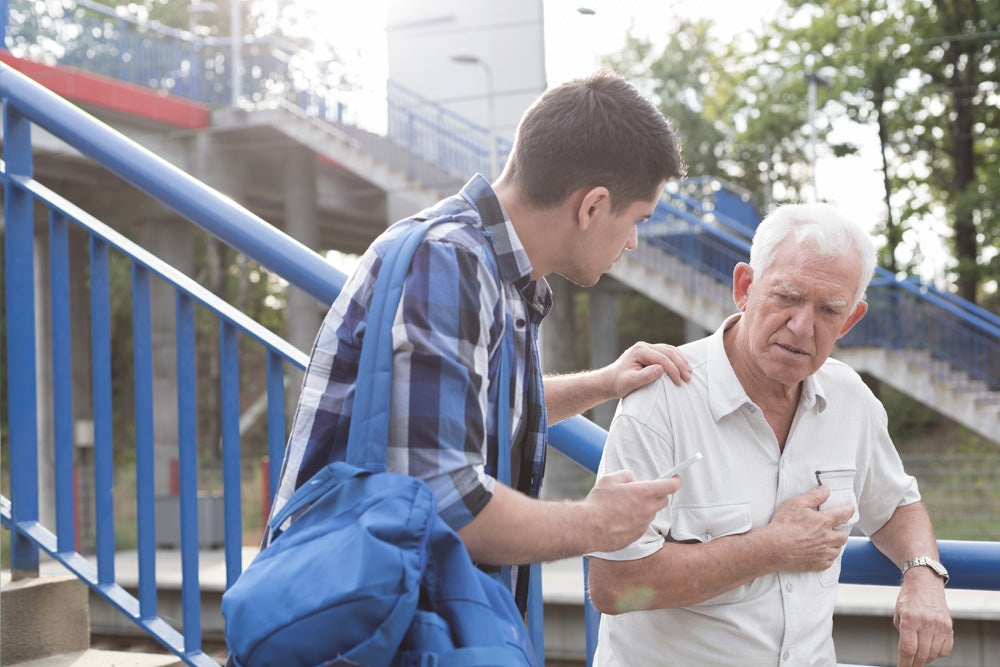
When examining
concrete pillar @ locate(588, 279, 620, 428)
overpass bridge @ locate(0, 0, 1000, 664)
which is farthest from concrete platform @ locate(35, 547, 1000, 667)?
concrete pillar @ locate(588, 279, 620, 428)

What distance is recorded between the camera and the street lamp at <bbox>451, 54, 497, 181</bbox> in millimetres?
17359

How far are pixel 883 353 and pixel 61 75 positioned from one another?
11595mm

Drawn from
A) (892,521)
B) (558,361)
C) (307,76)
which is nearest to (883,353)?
(558,361)

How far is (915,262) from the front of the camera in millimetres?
24375

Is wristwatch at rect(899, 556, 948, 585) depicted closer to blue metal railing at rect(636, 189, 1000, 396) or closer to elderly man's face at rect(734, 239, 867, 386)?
elderly man's face at rect(734, 239, 867, 386)

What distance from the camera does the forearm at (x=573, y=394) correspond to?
213cm

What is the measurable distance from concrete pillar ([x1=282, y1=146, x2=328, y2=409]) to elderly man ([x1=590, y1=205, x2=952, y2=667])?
15.8 m

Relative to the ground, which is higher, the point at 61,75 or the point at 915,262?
the point at 61,75

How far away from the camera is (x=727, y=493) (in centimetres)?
205

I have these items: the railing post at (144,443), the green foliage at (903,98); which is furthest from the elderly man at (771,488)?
the green foliage at (903,98)

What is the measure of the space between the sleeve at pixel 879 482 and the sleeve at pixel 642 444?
18.8 inches

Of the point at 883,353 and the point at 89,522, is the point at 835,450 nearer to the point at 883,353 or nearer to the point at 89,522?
the point at 883,353

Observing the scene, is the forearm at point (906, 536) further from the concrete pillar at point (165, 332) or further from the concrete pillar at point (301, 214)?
the concrete pillar at point (301, 214)

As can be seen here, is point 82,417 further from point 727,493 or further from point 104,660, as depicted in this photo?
point 727,493
